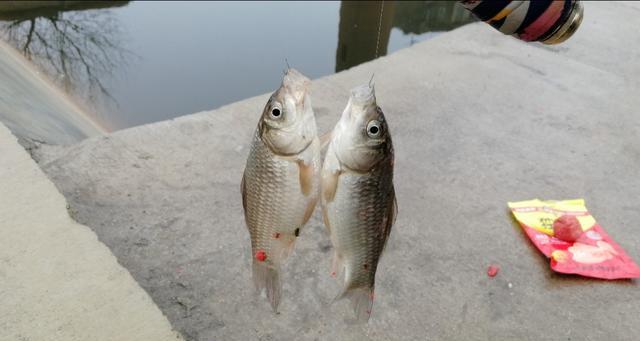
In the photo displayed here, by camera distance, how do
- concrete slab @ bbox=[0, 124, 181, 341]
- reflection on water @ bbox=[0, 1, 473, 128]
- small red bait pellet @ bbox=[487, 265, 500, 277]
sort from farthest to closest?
reflection on water @ bbox=[0, 1, 473, 128], small red bait pellet @ bbox=[487, 265, 500, 277], concrete slab @ bbox=[0, 124, 181, 341]

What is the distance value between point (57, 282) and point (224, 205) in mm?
1189

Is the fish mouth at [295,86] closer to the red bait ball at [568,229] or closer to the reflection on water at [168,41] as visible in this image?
the red bait ball at [568,229]

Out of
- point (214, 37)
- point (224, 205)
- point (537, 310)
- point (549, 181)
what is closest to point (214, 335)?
point (224, 205)

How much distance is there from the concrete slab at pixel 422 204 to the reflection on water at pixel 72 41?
12.5ft

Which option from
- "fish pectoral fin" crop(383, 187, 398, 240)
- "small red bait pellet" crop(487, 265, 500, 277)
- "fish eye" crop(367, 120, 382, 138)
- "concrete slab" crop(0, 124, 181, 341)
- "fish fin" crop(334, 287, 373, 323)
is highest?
"fish eye" crop(367, 120, 382, 138)

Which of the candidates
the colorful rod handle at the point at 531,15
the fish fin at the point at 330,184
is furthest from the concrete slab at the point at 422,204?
the colorful rod handle at the point at 531,15

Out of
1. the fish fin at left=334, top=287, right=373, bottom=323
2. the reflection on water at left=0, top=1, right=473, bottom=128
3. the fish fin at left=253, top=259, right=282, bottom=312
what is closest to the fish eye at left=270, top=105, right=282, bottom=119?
the fish fin at left=253, top=259, right=282, bottom=312

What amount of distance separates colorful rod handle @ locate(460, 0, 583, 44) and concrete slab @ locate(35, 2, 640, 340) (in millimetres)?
1576

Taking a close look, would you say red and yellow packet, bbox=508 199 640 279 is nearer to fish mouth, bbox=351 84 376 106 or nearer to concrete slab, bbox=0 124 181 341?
fish mouth, bbox=351 84 376 106

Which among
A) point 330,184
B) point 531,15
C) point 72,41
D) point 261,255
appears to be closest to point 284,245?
point 261,255

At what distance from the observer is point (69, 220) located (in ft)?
8.59

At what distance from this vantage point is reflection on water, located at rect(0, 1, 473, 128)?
7.22 m

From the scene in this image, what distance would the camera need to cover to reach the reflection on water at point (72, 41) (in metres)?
7.36

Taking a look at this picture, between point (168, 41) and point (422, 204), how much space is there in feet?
19.2
